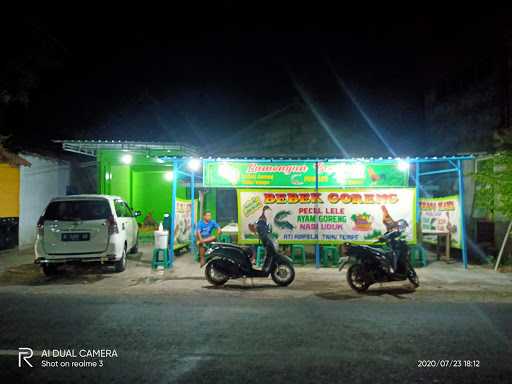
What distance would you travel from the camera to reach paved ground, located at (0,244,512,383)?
4164 mm

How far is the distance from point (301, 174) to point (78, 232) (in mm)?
6265

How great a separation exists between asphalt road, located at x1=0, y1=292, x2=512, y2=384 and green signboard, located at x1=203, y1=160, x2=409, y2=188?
16.1ft

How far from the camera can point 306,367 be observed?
4.27m

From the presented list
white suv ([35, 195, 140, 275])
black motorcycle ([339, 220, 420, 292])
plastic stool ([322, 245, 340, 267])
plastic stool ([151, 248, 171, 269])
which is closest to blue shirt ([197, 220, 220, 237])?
plastic stool ([151, 248, 171, 269])

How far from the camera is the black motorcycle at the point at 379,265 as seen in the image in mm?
8188

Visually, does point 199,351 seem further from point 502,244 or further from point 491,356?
point 502,244

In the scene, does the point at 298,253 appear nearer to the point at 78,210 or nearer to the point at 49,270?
the point at 78,210

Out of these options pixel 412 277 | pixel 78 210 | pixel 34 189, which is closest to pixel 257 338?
pixel 412 277

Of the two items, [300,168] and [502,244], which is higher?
[300,168]

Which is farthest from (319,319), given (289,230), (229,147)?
(229,147)

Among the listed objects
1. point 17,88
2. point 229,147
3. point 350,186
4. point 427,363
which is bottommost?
point 427,363

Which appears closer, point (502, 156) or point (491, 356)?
point (491, 356)

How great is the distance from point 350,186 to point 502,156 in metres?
3.98

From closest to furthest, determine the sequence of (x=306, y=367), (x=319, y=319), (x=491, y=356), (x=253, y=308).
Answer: (x=306, y=367) → (x=491, y=356) → (x=319, y=319) → (x=253, y=308)
